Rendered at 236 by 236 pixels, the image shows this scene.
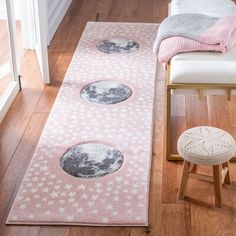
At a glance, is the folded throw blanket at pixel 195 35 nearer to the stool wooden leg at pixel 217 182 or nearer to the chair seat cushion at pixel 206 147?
the chair seat cushion at pixel 206 147

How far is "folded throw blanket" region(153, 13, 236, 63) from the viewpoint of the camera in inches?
108

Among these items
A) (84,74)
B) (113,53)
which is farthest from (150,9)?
(84,74)

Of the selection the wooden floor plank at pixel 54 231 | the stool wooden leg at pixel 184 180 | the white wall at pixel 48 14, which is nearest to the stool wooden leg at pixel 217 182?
the stool wooden leg at pixel 184 180

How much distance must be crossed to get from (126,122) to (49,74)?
0.76 meters

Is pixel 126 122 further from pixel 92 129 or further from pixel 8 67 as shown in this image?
pixel 8 67

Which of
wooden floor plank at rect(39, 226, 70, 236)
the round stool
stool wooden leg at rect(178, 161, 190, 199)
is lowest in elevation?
wooden floor plank at rect(39, 226, 70, 236)

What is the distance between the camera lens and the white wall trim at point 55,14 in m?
4.02

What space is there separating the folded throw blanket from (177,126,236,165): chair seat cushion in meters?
0.57

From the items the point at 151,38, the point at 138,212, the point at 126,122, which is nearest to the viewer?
the point at 138,212

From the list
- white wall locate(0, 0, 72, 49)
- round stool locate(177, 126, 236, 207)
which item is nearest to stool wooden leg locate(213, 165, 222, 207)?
round stool locate(177, 126, 236, 207)

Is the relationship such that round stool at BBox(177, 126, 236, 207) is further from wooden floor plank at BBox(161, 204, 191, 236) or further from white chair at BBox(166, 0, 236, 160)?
white chair at BBox(166, 0, 236, 160)

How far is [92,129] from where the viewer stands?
2826mm

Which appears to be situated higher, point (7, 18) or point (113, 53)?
point (7, 18)

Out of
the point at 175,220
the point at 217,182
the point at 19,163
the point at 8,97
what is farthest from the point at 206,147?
the point at 8,97
